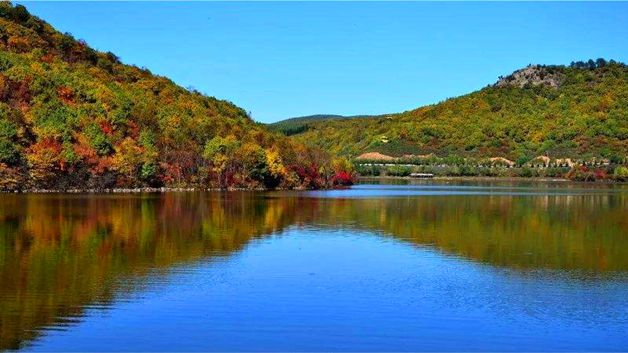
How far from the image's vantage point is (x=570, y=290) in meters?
24.6

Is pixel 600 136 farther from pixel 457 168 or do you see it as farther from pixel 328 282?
pixel 328 282

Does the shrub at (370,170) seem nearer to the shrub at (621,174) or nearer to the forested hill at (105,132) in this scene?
the shrub at (621,174)

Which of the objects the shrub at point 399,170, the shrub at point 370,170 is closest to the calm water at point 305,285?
the shrub at point 370,170

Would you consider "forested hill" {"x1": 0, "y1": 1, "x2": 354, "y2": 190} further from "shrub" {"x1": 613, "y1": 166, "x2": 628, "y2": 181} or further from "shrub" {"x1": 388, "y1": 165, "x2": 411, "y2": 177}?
"shrub" {"x1": 388, "y1": 165, "x2": 411, "y2": 177}

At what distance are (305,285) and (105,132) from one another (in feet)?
236

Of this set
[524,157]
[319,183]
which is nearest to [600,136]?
[524,157]

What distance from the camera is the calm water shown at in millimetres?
18172

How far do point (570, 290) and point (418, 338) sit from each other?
8.31 meters

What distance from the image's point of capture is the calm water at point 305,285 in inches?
715

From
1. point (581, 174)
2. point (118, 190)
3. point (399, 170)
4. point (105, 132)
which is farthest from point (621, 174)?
point (118, 190)

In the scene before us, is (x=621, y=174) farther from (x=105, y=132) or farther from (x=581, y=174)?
(x=105, y=132)

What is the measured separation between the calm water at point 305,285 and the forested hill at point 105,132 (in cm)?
3583

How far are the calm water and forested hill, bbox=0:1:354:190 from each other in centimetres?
3583

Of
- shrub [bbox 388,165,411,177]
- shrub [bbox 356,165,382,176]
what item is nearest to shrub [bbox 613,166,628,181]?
shrub [bbox 388,165,411,177]
